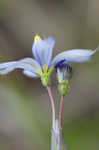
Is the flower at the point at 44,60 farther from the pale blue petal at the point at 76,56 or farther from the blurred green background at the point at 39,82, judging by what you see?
the blurred green background at the point at 39,82

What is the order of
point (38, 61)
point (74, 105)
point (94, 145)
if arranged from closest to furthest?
point (38, 61)
point (94, 145)
point (74, 105)

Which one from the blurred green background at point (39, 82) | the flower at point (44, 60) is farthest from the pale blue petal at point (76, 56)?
the blurred green background at point (39, 82)

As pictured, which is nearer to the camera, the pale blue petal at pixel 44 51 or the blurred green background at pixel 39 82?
the pale blue petal at pixel 44 51

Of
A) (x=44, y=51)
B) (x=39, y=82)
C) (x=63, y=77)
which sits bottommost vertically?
(x=63, y=77)

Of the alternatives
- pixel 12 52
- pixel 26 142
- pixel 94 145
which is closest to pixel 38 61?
pixel 94 145

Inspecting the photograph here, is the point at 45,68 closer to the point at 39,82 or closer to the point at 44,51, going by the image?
the point at 44,51

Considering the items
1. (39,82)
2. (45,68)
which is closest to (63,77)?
(45,68)

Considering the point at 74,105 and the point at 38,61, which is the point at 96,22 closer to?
the point at 74,105
